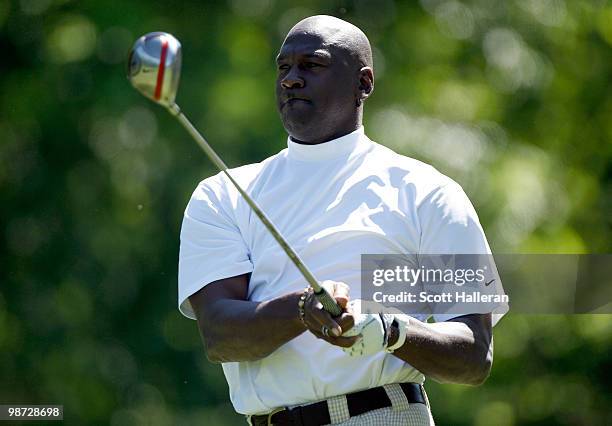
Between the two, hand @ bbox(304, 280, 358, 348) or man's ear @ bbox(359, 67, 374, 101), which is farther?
man's ear @ bbox(359, 67, 374, 101)

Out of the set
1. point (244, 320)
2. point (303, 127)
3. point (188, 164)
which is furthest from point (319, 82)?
point (188, 164)

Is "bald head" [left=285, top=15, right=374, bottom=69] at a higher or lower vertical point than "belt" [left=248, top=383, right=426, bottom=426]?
higher

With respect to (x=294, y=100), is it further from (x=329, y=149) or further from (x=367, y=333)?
(x=367, y=333)

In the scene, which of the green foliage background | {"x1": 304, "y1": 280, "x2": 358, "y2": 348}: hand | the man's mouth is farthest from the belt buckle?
the green foliage background

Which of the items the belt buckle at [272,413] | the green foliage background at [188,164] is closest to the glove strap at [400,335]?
the belt buckle at [272,413]

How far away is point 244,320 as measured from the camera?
4.75 m

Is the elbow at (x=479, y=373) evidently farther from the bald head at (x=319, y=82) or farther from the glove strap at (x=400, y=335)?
the bald head at (x=319, y=82)

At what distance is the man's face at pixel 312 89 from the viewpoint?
5.18 m

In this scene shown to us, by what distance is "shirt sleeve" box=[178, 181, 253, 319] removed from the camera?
4988 mm

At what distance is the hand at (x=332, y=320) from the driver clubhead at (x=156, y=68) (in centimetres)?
68

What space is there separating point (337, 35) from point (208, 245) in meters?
0.83

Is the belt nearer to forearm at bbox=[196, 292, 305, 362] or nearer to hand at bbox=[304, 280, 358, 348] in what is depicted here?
forearm at bbox=[196, 292, 305, 362]

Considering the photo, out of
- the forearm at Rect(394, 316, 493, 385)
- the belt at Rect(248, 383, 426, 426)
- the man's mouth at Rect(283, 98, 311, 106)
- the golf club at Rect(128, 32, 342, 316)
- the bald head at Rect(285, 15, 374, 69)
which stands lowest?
the belt at Rect(248, 383, 426, 426)

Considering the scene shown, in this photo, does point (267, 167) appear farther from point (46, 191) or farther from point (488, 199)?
point (46, 191)
